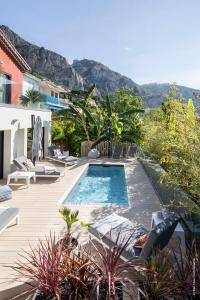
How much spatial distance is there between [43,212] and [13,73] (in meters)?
13.9

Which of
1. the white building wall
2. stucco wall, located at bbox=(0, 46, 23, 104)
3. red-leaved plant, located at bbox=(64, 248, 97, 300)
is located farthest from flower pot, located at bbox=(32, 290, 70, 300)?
stucco wall, located at bbox=(0, 46, 23, 104)

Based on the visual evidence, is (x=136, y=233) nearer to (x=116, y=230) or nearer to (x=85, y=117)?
(x=116, y=230)

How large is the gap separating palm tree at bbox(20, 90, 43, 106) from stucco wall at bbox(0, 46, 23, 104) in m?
0.72

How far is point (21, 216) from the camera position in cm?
819

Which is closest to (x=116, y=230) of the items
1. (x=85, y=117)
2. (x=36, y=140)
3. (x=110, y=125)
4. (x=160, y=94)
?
(x=160, y=94)

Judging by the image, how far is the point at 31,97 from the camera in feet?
53.8

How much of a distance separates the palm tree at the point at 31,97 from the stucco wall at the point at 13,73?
0.72 meters

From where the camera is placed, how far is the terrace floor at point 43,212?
219 inches

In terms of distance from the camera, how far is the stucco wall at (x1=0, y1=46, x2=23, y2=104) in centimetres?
1381

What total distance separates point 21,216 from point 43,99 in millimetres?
11380

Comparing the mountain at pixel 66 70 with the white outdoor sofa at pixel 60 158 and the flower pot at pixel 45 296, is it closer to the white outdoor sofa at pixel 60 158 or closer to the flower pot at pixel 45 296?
the white outdoor sofa at pixel 60 158

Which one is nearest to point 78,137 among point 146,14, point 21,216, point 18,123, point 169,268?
point 18,123

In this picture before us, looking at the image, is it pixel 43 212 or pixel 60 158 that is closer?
pixel 43 212

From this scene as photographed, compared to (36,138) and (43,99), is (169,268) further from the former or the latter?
(43,99)
